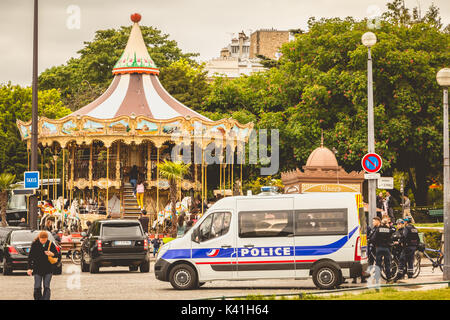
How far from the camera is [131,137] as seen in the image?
1629 inches

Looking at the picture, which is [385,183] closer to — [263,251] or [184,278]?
[263,251]

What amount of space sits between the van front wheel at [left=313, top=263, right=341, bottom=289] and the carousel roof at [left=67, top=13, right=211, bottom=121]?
23.6 m

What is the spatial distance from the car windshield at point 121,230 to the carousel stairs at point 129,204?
712 inches

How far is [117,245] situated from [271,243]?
688 centimetres

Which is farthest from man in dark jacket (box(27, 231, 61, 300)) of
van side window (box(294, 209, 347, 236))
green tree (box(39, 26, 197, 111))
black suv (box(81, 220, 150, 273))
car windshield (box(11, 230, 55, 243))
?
green tree (box(39, 26, 197, 111))

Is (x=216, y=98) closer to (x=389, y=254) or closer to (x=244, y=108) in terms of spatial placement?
(x=244, y=108)

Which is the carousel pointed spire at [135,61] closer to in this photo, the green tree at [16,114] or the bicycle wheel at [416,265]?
the green tree at [16,114]

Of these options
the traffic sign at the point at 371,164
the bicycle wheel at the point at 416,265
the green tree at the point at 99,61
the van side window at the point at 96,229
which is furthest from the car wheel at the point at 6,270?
the green tree at the point at 99,61

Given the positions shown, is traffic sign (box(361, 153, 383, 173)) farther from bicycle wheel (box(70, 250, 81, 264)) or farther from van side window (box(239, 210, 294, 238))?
bicycle wheel (box(70, 250, 81, 264))

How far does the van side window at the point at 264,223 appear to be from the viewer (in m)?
20.2

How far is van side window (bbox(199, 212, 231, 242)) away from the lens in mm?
20375
